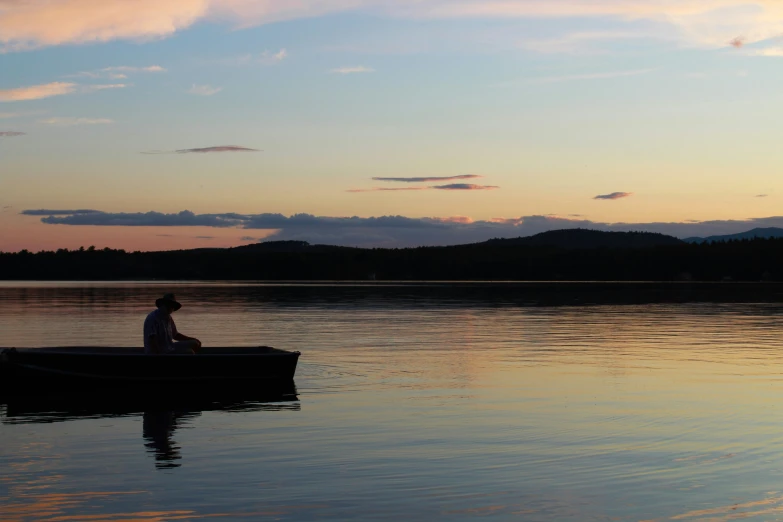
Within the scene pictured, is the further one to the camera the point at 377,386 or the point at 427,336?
the point at 427,336

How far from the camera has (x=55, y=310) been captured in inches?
2470

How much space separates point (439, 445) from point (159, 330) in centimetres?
990

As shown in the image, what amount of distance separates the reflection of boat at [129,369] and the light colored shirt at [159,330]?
0.40m

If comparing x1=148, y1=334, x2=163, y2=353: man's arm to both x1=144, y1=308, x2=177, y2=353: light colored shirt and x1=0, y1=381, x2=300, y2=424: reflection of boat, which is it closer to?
x1=144, y1=308, x2=177, y2=353: light colored shirt

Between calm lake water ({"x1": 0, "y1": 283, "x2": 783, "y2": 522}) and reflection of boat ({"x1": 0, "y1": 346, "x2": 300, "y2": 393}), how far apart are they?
1.35 meters

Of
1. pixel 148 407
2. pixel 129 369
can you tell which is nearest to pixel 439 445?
pixel 148 407

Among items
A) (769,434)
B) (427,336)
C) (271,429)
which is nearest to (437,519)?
(271,429)

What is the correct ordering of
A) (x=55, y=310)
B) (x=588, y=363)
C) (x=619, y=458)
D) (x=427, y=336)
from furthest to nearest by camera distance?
(x=55, y=310), (x=427, y=336), (x=588, y=363), (x=619, y=458)

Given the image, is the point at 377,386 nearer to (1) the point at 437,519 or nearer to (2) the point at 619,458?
(2) the point at 619,458

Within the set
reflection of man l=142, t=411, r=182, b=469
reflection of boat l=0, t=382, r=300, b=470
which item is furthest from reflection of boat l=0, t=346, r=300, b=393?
reflection of man l=142, t=411, r=182, b=469

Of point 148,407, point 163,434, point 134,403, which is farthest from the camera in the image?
point 134,403

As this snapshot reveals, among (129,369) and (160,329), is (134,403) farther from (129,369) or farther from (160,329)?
(160,329)

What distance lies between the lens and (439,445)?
15.6 meters

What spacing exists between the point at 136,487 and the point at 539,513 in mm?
5267
